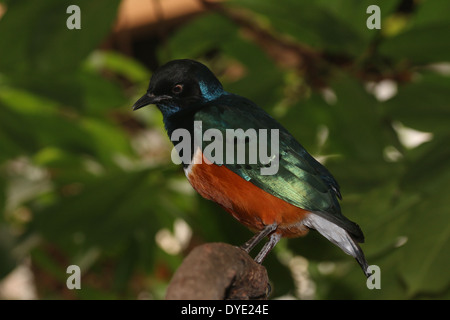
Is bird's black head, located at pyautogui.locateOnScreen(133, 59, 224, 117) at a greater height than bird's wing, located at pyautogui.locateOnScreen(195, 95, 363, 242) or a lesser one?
greater

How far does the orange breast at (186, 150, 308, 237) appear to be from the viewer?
0.57 metres

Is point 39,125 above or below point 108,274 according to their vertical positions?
above

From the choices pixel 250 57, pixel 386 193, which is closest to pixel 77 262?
pixel 250 57

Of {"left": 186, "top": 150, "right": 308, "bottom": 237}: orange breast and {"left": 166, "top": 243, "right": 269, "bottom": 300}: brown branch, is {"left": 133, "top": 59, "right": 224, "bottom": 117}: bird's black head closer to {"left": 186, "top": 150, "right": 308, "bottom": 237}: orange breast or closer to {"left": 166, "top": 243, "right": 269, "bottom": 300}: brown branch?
{"left": 186, "top": 150, "right": 308, "bottom": 237}: orange breast

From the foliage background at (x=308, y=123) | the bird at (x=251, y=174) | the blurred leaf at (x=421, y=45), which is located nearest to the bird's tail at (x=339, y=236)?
the bird at (x=251, y=174)

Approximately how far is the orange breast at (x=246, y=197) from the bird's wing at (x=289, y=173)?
0.10ft

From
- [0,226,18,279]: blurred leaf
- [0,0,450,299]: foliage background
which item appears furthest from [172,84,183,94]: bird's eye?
[0,226,18,279]: blurred leaf

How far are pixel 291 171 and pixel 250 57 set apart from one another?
0.93 metres

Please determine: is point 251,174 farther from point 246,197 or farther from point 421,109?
point 421,109

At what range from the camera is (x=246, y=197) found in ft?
1.91

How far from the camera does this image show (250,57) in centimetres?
140

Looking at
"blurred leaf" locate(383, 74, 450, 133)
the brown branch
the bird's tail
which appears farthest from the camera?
"blurred leaf" locate(383, 74, 450, 133)

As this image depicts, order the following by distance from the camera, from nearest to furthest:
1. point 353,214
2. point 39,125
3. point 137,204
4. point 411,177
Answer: point 411,177, point 353,214, point 137,204, point 39,125
